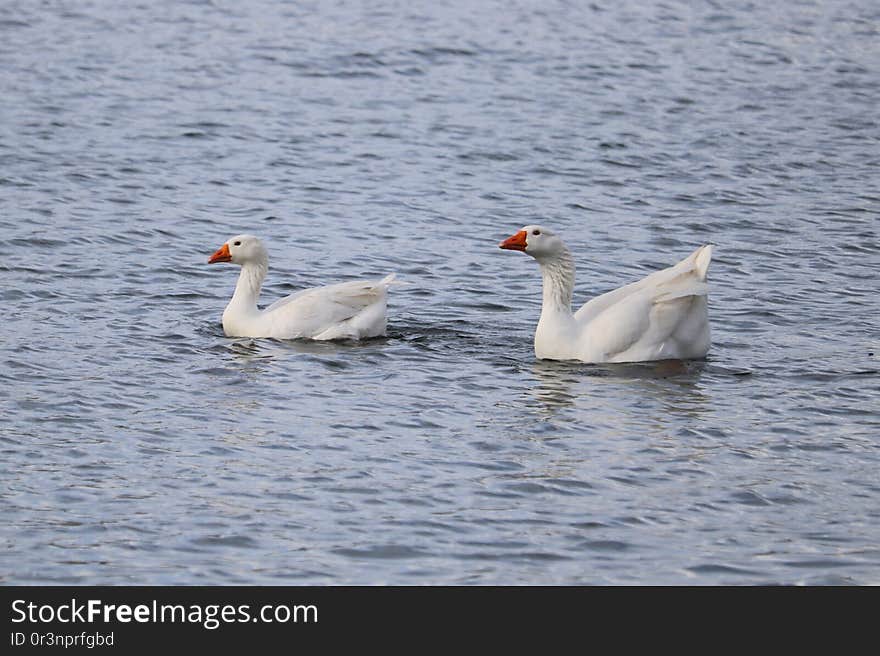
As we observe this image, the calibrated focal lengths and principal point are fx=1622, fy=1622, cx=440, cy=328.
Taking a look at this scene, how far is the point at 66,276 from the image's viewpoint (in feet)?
54.3

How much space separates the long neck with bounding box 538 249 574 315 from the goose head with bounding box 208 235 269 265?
2739mm

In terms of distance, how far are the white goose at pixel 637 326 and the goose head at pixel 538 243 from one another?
0.6 inches

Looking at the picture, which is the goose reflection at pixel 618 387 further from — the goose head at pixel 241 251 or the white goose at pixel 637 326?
the goose head at pixel 241 251

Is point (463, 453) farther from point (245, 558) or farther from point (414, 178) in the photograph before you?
point (414, 178)

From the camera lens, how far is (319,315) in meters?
14.7

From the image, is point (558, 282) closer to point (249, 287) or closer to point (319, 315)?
point (319, 315)

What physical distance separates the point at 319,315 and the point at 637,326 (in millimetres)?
2878

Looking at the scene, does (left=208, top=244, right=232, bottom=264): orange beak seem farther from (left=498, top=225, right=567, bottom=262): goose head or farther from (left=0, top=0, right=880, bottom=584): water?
(left=498, top=225, right=567, bottom=262): goose head

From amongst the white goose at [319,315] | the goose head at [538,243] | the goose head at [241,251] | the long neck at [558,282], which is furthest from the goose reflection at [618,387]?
the goose head at [241,251]

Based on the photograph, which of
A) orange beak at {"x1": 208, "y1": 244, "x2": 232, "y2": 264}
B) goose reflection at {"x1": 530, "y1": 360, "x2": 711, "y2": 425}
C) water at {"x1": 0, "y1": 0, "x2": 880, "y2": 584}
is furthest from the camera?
orange beak at {"x1": 208, "y1": 244, "x2": 232, "y2": 264}

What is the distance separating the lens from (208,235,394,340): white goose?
1474 centimetres

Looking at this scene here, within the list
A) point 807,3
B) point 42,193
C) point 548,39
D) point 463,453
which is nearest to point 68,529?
point 463,453

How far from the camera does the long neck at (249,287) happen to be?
1499cm

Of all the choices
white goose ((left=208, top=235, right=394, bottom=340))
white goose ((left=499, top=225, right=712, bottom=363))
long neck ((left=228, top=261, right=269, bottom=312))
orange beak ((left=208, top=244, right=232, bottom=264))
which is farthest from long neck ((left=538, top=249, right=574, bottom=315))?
orange beak ((left=208, top=244, right=232, bottom=264))
